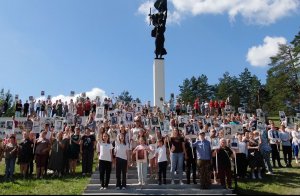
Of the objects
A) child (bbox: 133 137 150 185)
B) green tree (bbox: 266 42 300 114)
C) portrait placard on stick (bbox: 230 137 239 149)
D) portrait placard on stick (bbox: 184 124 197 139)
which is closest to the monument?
portrait placard on stick (bbox: 184 124 197 139)

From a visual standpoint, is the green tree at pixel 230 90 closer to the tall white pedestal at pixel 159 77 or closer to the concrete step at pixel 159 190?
the tall white pedestal at pixel 159 77

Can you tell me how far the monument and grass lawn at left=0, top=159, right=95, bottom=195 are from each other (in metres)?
18.4

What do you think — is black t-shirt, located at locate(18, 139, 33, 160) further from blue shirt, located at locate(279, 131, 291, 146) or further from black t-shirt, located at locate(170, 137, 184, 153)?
blue shirt, located at locate(279, 131, 291, 146)

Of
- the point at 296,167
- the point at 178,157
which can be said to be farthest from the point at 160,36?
the point at 178,157

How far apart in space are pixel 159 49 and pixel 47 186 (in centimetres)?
2156

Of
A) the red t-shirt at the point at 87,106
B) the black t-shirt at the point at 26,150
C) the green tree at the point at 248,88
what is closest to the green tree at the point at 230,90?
the green tree at the point at 248,88

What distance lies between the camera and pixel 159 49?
31.1 meters

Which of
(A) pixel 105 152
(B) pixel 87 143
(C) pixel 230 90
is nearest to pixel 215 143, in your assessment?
(A) pixel 105 152

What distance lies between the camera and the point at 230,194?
32.9 feet

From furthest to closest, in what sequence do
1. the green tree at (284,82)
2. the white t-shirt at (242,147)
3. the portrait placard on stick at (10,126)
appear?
the green tree at (284,82) → the portrait placard on stick at (10,126) → the white t-shirt at (242,147)

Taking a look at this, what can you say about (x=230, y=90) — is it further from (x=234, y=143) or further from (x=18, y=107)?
(x=234, y=143)

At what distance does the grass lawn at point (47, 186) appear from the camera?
1038 centimetres

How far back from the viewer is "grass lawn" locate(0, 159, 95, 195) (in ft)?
34.1

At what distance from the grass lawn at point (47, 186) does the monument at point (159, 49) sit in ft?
60.5
